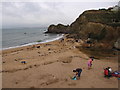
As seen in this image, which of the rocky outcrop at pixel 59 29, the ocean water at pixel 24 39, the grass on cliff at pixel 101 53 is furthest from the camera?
the rocky outcrop at pixel 59 29

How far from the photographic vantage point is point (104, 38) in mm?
22312

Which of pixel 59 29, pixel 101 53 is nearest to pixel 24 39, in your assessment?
pixel 59 29

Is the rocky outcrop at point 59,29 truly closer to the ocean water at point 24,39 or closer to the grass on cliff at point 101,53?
the ocean water at point 24,39

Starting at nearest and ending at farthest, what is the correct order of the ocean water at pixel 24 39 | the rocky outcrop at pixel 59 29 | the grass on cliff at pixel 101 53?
the grass on cliff at pixel 101 53
the ocean water at pixel 24 39
the rocky outcrop at pixel 59 29

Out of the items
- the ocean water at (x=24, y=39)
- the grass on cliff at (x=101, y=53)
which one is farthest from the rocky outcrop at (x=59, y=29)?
the grass on cliff at (x=101, y=53)

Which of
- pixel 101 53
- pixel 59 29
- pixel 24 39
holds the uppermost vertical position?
pixel 59 29

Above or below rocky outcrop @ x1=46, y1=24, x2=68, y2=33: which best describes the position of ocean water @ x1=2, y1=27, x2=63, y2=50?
below

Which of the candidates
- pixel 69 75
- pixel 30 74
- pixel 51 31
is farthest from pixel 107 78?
pixel 51 31

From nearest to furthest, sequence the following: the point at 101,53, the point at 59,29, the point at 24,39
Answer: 1. the point at 101,53
2. the point at 24,39
3. the point at 59,29

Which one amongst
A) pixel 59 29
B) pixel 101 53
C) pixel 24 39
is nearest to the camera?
pixel 101 53

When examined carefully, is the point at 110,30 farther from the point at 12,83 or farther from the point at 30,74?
the point at 12,83

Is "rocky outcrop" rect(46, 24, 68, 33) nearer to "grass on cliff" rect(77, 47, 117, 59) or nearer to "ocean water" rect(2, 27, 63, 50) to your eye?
"ocean water" rect(2, 27, 63, 50)

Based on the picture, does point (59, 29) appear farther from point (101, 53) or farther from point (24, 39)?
point (101, 53)

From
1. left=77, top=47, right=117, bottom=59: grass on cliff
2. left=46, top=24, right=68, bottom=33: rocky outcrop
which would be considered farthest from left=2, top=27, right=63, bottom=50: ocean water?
left=77, top=47, right=117, bottom=59: grass on cliff
